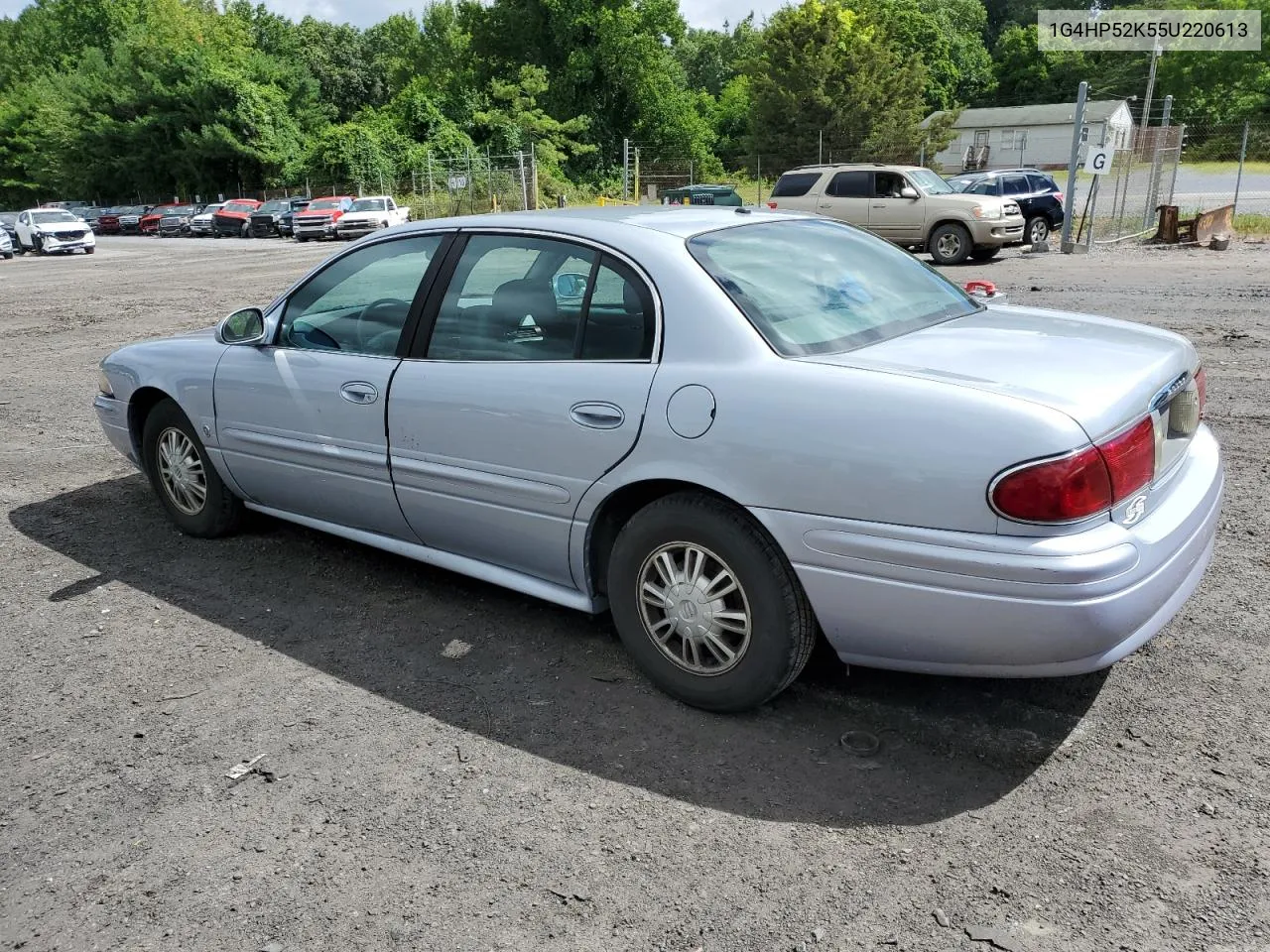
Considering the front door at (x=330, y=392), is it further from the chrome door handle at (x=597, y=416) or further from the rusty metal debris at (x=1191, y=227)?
the rusty metal debris at (x=1191, y=227)

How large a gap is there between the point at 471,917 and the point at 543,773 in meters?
0.61

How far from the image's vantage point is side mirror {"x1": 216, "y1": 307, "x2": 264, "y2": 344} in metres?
4.50


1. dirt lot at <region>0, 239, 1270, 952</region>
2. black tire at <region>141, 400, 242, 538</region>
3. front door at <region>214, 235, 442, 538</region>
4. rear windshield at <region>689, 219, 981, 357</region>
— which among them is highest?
rear windshield at <region>689, 219, 981, 357</region>

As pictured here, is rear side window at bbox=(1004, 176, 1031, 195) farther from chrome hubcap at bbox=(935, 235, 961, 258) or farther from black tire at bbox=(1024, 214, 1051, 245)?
chrome hubcap at bbox=(935, 235, 961, 258)

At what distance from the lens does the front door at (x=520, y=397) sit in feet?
10.8

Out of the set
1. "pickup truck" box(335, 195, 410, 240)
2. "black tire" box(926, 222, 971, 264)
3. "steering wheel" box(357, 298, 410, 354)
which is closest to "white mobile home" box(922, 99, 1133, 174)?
"pickup truck" box(335, 195, 410, 240)

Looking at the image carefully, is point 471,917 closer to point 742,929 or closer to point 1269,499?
point 742,929

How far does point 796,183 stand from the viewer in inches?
800

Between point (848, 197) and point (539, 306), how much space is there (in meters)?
17.1

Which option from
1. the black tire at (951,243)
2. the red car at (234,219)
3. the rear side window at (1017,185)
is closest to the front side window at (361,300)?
the black tire at (951,243)

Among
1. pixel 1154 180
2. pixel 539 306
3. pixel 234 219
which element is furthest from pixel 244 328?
pixel 234 219

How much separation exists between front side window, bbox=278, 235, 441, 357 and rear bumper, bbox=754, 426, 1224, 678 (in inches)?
73.8

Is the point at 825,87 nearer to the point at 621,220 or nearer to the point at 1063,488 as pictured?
the point at 621,220

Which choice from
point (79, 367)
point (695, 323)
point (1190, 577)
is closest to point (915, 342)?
point (695, 323)
